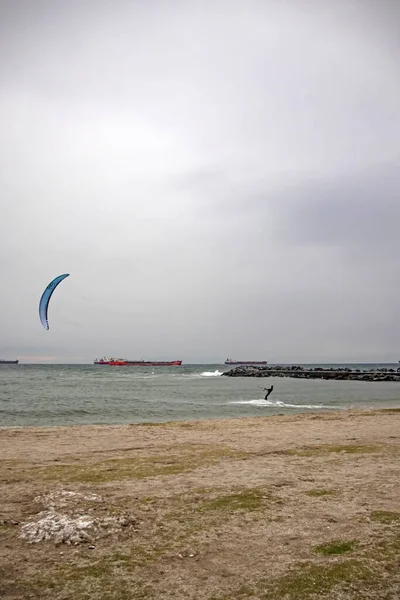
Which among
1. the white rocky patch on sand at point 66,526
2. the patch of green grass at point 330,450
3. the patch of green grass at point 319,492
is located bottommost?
the patch of green grass at point 330,450

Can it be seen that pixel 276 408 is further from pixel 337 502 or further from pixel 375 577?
pixel 375 577

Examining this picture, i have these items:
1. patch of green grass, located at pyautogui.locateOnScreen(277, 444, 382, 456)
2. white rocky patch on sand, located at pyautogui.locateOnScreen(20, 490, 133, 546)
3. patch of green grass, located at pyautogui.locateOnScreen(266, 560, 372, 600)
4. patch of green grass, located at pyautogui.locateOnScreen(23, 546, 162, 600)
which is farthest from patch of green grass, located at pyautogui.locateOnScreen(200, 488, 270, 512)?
patch of green grass, located at pyautogui.locateOnScreen(277, 444, 382, 456)

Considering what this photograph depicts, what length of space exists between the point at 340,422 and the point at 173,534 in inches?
643

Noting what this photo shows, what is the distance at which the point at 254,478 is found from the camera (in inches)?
381

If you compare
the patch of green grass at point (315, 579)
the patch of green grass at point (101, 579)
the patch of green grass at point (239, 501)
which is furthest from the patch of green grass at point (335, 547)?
the patch of green grass at point (101, 579)

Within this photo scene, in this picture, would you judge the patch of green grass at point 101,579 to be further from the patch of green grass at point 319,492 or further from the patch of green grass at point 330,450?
the patch of green grass at point 330,450

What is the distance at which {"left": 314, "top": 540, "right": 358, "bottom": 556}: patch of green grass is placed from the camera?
571 cm

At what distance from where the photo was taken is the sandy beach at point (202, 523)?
16.3ft

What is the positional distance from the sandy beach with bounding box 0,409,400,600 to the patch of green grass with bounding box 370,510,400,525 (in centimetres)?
2

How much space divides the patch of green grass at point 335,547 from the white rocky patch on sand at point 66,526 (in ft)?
9.38

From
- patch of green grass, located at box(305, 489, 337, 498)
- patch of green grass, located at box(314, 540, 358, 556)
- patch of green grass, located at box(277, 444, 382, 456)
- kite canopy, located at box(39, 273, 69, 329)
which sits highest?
kite canopy, located at box(39, 273, 69, 329)

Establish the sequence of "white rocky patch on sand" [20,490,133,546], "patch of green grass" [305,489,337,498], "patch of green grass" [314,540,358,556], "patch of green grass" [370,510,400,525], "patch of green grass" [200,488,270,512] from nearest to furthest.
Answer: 1. "patch of green grass" [314,540,358,556]
2. "white rocky patch on sand" [20,490,133,546]
3. "patch of green grass" [370,510,400,525]
4. "patch of green grass" [200,488,270,512]
5. "patch of green grass" [305,489,337,498]

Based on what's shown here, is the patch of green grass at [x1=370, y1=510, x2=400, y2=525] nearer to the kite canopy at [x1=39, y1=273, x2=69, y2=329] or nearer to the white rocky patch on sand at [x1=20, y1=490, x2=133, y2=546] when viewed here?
the white rocky patch on sand at [x1=20, y1=490, x2=133, y2=546]

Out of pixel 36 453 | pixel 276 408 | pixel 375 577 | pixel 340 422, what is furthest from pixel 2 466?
pixel 276 408
